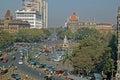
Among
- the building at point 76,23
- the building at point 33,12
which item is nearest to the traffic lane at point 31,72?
the building at point 33,12

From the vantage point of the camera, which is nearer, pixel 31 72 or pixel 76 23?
pixel 31 72

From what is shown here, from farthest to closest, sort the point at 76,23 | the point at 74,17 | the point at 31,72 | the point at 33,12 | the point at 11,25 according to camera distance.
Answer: the point at 74,17 → the point at 76,23 → the point at 33,12 → the point at 11,25 → the point at 31,72

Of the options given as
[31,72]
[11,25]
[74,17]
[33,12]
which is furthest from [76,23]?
[31,72]

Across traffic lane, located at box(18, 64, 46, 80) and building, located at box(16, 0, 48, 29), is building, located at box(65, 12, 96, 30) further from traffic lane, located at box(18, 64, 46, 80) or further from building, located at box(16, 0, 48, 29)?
traffic lane, located at box(18, 64, 46, 80)

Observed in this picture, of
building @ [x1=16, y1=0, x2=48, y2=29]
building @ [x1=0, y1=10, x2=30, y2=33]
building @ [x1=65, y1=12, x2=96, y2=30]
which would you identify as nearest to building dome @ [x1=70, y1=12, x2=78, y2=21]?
building @ [x1=65, y1=12, x2=96, y2=30]

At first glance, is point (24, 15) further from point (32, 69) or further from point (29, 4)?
point (32, 69)

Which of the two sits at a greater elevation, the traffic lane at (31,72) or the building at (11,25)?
the building at (11,25)

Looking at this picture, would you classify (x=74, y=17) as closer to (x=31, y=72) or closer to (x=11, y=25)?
(x=11, y=25)

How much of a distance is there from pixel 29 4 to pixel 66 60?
113 meters

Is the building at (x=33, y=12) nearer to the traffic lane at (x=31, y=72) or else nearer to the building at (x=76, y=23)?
the building at (x=76, y=23)

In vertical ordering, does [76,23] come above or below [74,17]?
below

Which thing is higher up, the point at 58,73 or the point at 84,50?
the point at 84,50

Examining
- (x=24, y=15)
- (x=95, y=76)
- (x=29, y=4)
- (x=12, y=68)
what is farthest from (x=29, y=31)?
(x=95, y=76)

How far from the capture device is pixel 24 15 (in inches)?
5832
